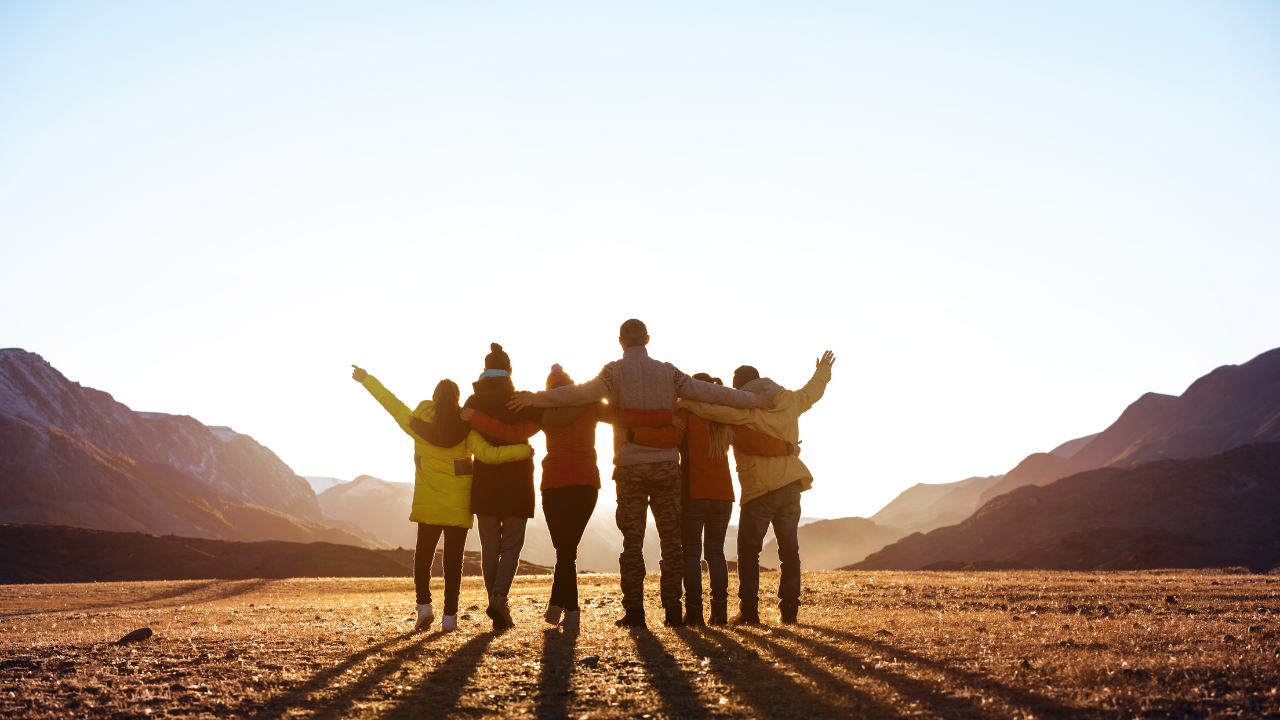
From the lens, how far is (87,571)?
46875mm

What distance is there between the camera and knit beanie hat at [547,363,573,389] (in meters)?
8.14

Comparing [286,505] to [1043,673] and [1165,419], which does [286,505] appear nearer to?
[1165,419]

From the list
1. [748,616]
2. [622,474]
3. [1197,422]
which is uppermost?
[1197,422]

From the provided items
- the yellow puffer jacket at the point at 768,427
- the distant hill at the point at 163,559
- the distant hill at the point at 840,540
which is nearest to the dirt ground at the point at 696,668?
the yellow puffer jacket at the point at 768,427

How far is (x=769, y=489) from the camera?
8.53m

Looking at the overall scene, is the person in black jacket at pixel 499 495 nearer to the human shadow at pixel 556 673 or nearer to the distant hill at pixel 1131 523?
the human shadow at pixel 556 673

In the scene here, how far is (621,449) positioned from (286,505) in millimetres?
193529

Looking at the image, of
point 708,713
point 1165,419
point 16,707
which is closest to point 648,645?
point 708,713

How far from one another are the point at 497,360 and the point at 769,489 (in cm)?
301

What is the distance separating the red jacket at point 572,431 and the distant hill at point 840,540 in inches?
4396

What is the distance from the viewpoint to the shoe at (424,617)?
7981mm

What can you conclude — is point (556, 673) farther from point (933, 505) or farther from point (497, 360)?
point (933, 505)

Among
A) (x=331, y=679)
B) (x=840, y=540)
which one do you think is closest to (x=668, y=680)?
(x=331, y=679)

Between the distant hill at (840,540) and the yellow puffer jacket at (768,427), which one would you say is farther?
the distant hill at (840,540)
